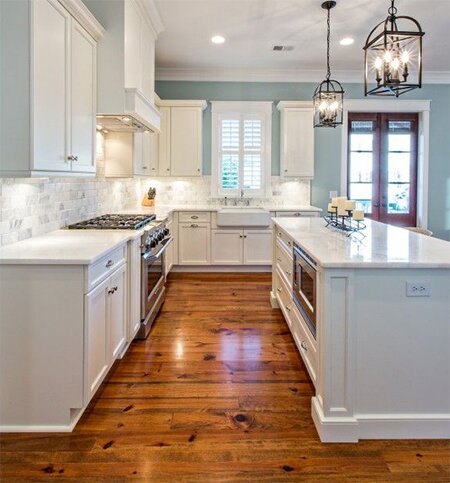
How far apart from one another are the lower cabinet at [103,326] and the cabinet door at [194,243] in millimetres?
3164

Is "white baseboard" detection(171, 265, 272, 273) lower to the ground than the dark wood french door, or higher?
lower

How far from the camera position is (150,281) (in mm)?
3855

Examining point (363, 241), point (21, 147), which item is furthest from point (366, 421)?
point (21, 147)

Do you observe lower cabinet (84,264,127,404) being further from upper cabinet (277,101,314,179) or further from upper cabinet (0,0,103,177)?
upper cabinet (277,101,314,179)

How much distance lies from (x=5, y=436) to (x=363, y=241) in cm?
233

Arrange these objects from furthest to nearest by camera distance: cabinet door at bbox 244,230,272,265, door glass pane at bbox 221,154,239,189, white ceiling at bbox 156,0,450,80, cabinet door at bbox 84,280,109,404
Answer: door glass pane at bbox 221,154,239,189, cabinet door at bbox 244,230,272,265, white ceiling at bbox 156,0,450,80, cabinet door at bbox 84,280,109,404

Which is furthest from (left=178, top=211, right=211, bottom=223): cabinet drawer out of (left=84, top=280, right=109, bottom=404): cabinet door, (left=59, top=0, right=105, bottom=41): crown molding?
(left=84, top=280, right=109, bottom=404): cabinet door

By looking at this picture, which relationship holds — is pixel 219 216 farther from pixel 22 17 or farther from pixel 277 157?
pixel 22 17

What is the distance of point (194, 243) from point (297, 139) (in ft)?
7.21

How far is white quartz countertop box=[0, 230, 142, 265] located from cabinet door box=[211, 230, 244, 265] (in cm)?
295

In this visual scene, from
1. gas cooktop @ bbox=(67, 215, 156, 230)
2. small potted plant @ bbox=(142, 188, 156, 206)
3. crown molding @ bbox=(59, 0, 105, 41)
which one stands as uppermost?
crown molding @ bbox=(59, 0, 105, 41)

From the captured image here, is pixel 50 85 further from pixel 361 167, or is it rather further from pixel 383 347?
pixel 361 167

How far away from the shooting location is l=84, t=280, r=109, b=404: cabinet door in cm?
225

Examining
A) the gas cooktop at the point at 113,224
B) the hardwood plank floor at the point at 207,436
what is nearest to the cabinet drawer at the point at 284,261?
the hardwood plank floor at the point at 207,436
